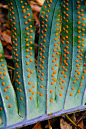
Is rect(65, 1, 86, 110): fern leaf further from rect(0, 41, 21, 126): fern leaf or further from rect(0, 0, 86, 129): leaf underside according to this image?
rect(0, 41, 21, 126): fern leaf

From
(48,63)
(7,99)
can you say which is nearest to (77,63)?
(48,63)

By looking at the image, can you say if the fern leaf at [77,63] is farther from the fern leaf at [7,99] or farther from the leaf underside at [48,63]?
the fern leaf at [7,99]

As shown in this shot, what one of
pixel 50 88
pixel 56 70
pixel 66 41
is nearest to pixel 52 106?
pixel 50 88

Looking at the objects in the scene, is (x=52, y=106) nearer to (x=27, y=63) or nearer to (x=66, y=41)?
(x=27, y=63)

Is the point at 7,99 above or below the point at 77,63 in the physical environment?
below

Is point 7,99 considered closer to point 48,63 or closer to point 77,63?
point 48,63

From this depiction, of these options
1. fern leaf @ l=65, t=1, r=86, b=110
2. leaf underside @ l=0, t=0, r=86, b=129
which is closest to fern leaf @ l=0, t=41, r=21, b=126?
leaf underside @ l=0, t=0, r=86, b=129

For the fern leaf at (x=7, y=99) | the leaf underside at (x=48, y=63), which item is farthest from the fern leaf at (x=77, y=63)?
the fern leaf at (x=7, y=99)

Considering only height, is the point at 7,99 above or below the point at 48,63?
below
